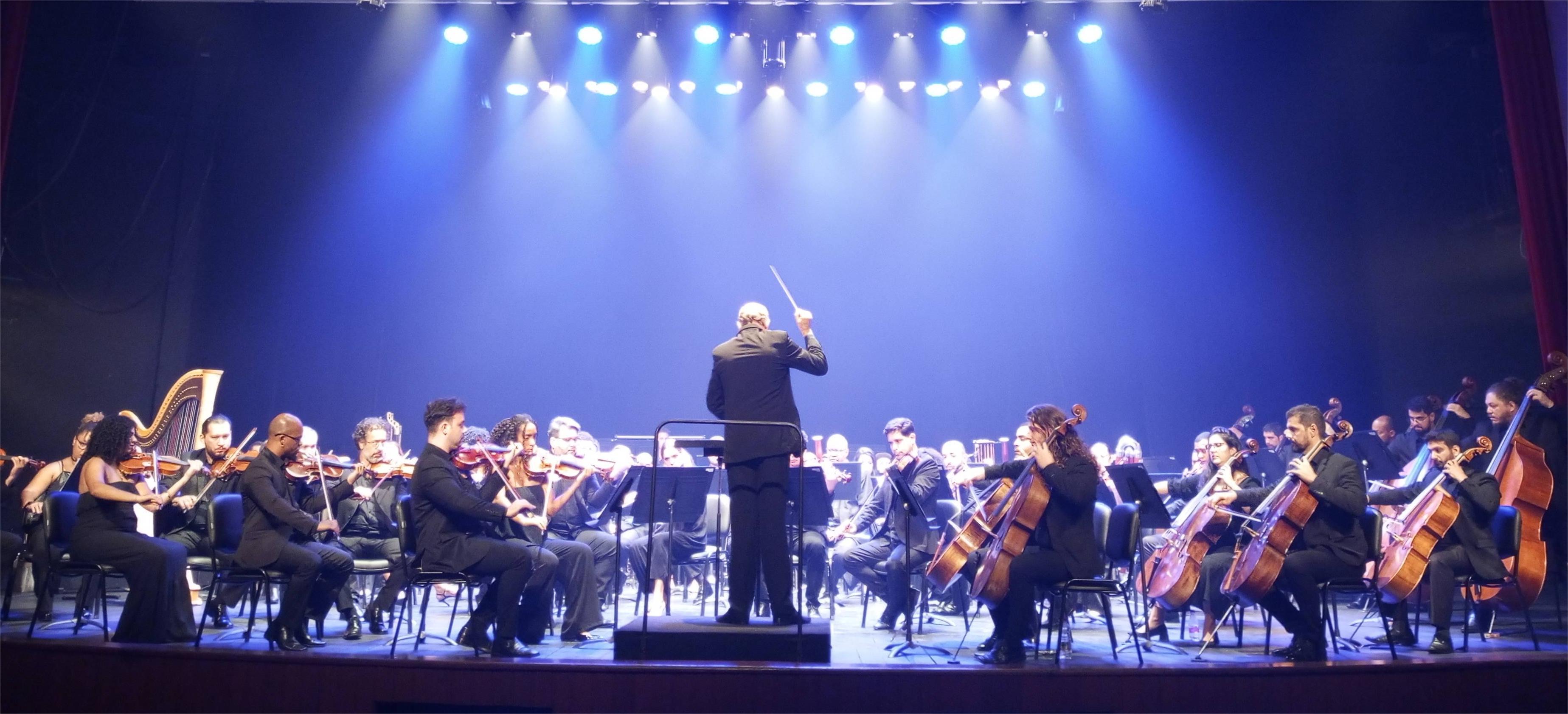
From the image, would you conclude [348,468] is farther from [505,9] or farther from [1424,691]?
[1424,691]

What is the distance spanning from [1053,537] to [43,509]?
277 inches

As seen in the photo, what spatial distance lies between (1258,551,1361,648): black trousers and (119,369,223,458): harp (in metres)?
7.41

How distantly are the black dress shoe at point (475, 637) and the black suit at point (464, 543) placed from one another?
0.02 m

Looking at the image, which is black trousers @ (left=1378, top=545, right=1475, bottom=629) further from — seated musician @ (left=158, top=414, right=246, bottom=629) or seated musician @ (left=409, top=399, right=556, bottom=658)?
seated musician @ (left=158, top=414, right=246, bottom=629)

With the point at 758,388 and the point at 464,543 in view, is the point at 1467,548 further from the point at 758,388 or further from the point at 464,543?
the point at 464,543

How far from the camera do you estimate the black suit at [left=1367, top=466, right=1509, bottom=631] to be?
5.52 meters

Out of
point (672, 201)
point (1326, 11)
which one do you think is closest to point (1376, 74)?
point (1326, 11)

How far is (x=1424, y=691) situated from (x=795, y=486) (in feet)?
12.2

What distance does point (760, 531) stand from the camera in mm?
5133

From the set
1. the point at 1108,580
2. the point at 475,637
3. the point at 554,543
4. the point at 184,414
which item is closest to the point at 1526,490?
the point at 1108,580

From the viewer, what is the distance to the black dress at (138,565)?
5.30 m

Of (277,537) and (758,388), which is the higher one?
(758,388)

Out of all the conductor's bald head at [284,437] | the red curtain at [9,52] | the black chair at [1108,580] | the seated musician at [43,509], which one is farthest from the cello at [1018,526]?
the red curtain at [9,52]

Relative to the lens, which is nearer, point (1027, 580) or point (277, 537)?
point (1027, 580)
